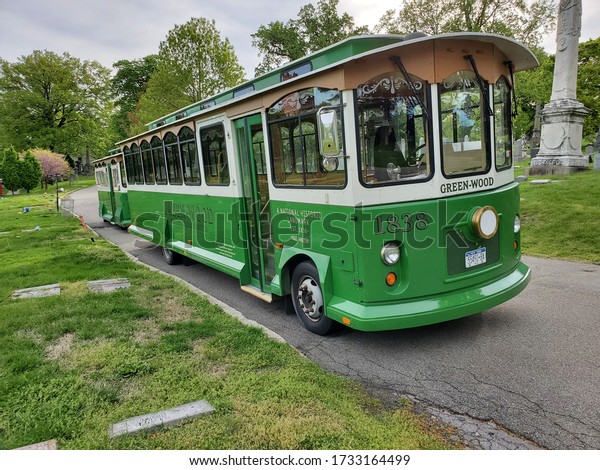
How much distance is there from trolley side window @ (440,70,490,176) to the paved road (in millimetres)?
1706

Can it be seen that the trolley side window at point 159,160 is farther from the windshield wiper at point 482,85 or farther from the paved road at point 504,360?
the windshield wiper at point 482,85

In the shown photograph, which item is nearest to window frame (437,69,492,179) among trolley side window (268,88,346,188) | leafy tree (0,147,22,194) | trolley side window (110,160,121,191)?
trolley side window (268,88,346,188)

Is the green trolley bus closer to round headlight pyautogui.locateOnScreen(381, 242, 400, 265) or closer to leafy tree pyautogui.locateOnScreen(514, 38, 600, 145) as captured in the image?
round headlight pyautogui.locateOnScreen(381, 242, 400, 265)

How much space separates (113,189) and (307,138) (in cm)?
1243

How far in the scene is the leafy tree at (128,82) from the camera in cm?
5206

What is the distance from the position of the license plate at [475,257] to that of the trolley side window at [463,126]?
78cm

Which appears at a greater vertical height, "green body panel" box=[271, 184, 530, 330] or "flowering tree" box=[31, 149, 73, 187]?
"flowering tree" box=[31, 149, 73, 187]

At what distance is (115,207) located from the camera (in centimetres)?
1523

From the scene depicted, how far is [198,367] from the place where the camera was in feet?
12.9

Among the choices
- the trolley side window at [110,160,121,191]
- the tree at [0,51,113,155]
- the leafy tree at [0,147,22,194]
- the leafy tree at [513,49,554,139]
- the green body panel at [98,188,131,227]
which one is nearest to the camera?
the trolley side window at [110,160,121,191]

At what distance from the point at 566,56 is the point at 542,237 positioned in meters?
8.72

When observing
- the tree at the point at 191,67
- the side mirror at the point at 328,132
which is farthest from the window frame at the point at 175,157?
the tree at the point at 191,67

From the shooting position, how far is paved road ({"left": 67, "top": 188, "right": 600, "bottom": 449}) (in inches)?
123

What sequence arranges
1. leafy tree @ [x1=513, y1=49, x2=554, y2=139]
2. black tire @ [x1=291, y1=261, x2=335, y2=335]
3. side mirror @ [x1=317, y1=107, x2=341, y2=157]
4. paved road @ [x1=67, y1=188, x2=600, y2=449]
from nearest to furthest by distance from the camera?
paved road @ [x1=67, y1=188, x2=600, y2=449] < side mirror @ [x1=317, y1=107, x2=341, y2=157] < black tire @ [x1=291, y1=261, x2=335, y2=335] < leafy tree @ [x1=513, y1=49, x2=554, y2=139]
